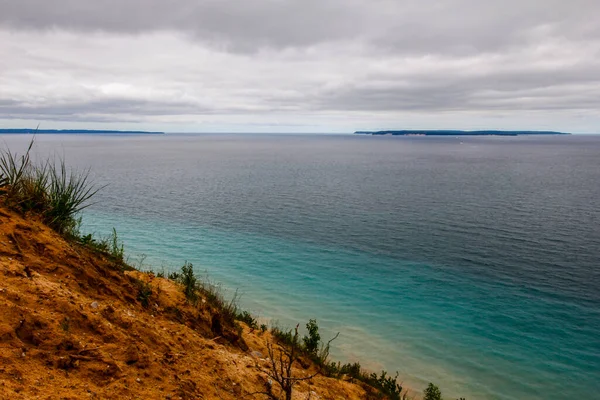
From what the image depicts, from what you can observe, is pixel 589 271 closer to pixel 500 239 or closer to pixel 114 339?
pixel 500 239

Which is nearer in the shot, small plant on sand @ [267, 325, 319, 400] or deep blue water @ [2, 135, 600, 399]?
small plant on sand @ [267, 325, 319, 400]

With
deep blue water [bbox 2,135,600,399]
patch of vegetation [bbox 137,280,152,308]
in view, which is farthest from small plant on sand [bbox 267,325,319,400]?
deep blue water [bbox 2,135,600,399]

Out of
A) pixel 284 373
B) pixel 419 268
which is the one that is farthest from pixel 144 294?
pixel 419 268

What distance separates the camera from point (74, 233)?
12.0m

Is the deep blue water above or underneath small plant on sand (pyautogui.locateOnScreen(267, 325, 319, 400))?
underneath

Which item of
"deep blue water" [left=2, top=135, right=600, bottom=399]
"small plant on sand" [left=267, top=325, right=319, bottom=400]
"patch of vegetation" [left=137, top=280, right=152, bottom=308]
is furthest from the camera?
"deep blue water" [left=2, top=135, right=600, bottom=399]

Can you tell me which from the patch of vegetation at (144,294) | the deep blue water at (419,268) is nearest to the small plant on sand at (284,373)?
the patch of vegetation at (144,294)

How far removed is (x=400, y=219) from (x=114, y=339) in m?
41.1

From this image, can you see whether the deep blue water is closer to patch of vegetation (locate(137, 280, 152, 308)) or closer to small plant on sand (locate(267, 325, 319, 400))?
small plant on sand (locate(267, 325, 319, 400))

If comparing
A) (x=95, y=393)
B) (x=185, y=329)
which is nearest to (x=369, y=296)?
(x=185, y=329)

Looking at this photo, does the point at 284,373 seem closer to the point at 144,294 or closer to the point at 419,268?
the point at 144,294

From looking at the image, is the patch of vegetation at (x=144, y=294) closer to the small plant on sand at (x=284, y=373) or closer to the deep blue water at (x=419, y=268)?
the small plant on sand at (x=284, y=373)

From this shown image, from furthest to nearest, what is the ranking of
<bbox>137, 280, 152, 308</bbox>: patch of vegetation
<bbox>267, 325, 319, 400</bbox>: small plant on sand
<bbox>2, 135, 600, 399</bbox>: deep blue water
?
<bbox>2, 135, 600, 399</bbox>: deep blue water
<bbox>137, 280, 152, 308</bbox>: patch of vegetation
<bbox>267, 325, 319, 400</bbox>: small plant on sand

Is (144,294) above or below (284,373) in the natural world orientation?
above
